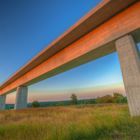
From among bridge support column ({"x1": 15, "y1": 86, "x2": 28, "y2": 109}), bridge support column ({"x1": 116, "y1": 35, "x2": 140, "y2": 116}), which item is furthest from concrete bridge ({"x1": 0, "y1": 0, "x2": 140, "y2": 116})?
bridge support column ({"x1": 15, "y1": 86, "x2": 28, "y2": 109})

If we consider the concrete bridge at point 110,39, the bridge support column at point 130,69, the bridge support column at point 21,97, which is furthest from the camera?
the bridge support column at point 21,97

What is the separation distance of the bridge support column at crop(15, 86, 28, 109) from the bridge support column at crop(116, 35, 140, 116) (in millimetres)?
14471

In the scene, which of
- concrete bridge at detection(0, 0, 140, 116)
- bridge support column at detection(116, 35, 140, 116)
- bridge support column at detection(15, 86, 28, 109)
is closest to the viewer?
bridge support column at detection(116, 35, 140, 116)

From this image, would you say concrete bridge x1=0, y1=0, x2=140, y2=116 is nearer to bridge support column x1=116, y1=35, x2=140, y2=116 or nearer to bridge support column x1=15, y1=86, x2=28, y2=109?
bridge support column x1=116, y1=35, x2=140, y2=116

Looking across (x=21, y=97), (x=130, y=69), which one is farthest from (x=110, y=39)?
(x=21, y=97)

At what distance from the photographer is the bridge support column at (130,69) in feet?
13.9

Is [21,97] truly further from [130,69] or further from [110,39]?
[130,69]

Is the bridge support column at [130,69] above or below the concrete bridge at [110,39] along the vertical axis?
below

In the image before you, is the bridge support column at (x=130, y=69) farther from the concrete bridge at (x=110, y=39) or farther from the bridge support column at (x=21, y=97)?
the bridge support column at (x=21, y=97)

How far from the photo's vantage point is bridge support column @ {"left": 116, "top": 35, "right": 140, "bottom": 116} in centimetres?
425

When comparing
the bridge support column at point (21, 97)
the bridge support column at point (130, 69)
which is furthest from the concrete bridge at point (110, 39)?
the bridge support column at point (21, 97)

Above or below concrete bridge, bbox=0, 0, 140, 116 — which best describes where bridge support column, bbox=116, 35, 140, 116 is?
below

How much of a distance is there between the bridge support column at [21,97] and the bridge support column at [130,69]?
1447 cm

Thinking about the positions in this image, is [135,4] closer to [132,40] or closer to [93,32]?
[132,40]
